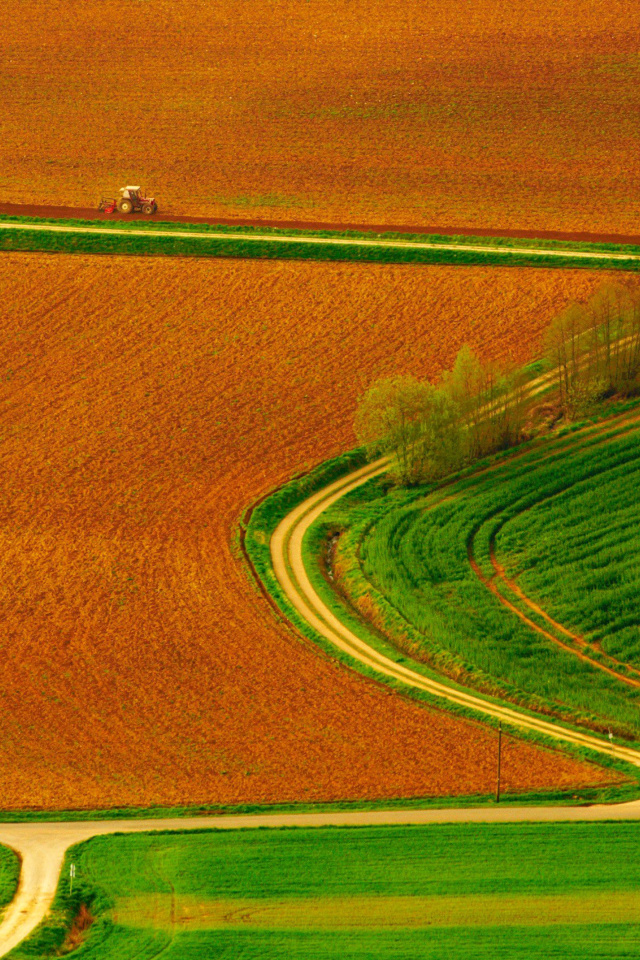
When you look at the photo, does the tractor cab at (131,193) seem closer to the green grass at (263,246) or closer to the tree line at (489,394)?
the green grass at (263,246)

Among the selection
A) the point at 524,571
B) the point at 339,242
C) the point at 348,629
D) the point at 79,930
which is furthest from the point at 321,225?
the point at 79,930

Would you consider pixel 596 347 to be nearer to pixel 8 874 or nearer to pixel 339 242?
pixel 339 242

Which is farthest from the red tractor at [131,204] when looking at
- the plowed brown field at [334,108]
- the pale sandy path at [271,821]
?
the pale sandy path at [271,821]

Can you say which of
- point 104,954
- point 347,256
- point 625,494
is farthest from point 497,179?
point 104,954

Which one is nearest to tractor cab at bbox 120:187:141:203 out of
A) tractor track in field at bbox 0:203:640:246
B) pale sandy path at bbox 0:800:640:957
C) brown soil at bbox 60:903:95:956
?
tractor track in field at bbox 0:203:640:246

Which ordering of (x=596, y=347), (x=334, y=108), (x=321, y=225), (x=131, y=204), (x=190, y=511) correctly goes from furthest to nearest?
(x=334, y=108) → (x=131, y=204) → (x=321, y=225) → (x=596, y=347) → (x=190, y=511)
